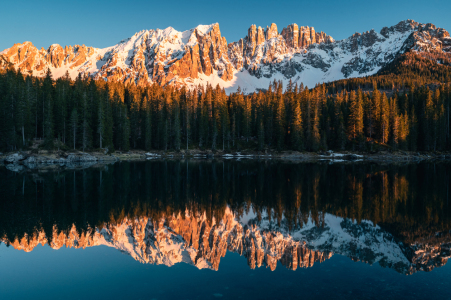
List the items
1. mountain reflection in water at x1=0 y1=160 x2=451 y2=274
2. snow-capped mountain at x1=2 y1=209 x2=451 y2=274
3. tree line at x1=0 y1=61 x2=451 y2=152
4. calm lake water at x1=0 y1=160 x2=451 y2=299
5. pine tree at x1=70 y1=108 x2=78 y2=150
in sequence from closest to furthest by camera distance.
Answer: calm lake water at x1=0 y1=160 x2=451 y2=299 < snow-capped mountain at x1=2 y1=209 x2=451 y2=274 < mountain reflection in water at x1=0 y1=160 x2=451 y2=274 < pine tree at x1=70 y1=108 x2=78 y2=150 < tree line at x1=0 y1=61 x2=451 y2=152

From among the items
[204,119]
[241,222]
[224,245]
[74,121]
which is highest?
[204,119]

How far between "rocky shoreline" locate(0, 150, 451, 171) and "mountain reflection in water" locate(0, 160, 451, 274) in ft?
101

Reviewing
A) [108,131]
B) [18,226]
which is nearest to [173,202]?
[18,226]

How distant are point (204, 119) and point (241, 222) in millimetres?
77795

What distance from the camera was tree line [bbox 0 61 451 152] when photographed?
63750 mm

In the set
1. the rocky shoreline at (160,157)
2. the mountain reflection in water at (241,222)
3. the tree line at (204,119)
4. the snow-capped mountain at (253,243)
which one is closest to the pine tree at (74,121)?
the tree line at (204,119)

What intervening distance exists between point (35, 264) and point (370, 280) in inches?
511

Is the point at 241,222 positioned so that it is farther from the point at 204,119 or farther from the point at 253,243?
the point at 204,119

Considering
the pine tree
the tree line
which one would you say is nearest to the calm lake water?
the pine tree

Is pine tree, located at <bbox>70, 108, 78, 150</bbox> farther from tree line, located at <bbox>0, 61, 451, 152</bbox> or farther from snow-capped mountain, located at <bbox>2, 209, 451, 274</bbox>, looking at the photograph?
snow-capped mountain, located at <bbox>2, 209, 451, 274</bbox>

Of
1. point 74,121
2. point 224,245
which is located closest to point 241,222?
point 224,245

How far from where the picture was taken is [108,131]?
71.2m

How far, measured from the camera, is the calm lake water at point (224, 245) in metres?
9.72

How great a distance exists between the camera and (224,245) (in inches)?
542
